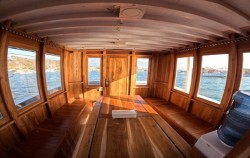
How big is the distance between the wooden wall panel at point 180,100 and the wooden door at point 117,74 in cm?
204

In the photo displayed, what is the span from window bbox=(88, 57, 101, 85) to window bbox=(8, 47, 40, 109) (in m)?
2.46

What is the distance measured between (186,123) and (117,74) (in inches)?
135

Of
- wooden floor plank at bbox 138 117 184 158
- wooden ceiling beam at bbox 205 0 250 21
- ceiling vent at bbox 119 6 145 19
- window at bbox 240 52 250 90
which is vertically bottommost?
wooden floor plank at bbox 138 117 184 158

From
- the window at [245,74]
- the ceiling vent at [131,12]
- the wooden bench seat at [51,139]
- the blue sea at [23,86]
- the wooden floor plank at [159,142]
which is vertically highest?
the ceiling vent at [131,12]

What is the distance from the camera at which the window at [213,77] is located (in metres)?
3.10

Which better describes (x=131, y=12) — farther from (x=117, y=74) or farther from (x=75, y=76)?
(x=75, y=76)

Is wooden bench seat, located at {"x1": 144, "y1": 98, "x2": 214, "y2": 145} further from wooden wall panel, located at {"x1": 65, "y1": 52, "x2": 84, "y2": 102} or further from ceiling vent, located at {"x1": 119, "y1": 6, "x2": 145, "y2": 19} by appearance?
wooden wall panel, located at {"x1": 65, "y1": 52, "x2": 84, "y2": 102}

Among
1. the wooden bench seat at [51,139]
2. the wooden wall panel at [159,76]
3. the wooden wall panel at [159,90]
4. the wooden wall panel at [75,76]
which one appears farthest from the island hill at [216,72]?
the wooden wall panel at [75,76]

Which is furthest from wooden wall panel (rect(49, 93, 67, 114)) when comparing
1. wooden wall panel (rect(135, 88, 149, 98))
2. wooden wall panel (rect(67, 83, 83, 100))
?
wooden wall panel (rect(135, 88, 149, 98))

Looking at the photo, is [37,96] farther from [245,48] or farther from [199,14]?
[245,48]

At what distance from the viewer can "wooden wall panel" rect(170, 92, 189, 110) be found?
13.8 ft

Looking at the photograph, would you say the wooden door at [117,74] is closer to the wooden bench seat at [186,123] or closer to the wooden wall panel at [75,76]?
the wooden wall panel at [75,76]

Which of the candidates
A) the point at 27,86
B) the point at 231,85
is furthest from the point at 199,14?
the point at 27,86

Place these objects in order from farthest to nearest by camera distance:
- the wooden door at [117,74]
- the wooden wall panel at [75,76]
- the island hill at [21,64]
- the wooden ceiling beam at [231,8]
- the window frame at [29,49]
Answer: the wooden door at [117,74] < the wooden wall panel at [75,76] < the island hill at [21,64] < the window frame at [29,49] < the wooden ceiling beam at [231,8]
